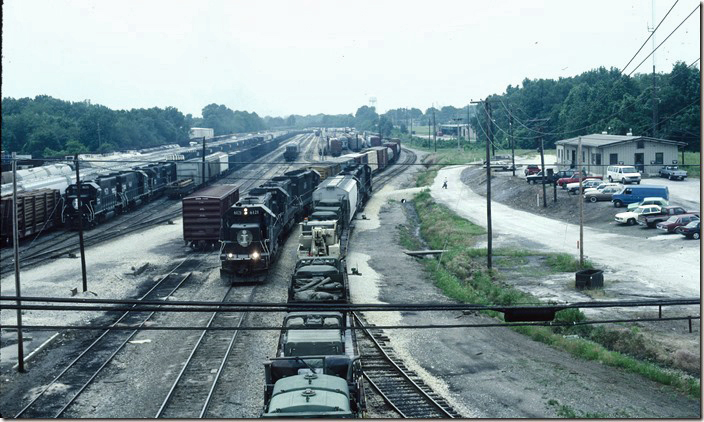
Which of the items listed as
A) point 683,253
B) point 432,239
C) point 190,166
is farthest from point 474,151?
point 683,253

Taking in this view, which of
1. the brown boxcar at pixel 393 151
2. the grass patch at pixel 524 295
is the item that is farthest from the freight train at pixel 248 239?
the brown boxcar at pixel 393 151

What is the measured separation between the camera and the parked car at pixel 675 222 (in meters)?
45.3

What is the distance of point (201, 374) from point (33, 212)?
31669mm

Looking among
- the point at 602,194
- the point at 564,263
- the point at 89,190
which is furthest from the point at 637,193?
the point at 89,190

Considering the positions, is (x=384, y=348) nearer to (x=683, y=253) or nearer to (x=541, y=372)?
(x=541, y=372)

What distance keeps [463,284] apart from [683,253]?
13.5 m

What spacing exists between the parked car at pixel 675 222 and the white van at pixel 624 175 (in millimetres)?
18157

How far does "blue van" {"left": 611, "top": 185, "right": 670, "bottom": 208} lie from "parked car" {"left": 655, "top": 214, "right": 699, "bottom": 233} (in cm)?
903

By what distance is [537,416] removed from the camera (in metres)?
18.3

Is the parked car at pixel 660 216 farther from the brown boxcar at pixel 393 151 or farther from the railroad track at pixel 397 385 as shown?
the brown boxcar at pixel 393 151

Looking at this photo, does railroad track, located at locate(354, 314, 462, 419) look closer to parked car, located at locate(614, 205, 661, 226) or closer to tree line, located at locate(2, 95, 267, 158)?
parked car, located at locate(614, 205, 661, 226)

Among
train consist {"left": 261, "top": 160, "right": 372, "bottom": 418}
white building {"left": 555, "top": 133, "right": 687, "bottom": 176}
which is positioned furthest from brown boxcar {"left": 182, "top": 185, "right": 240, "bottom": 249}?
white building {"left": 555, "top": 133, "right": 687, "bottom": 176}

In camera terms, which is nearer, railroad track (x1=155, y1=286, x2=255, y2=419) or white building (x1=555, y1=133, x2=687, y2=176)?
railroad track (x1=155, y1=286, x2=255, y2=419)

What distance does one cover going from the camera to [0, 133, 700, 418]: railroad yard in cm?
1936
